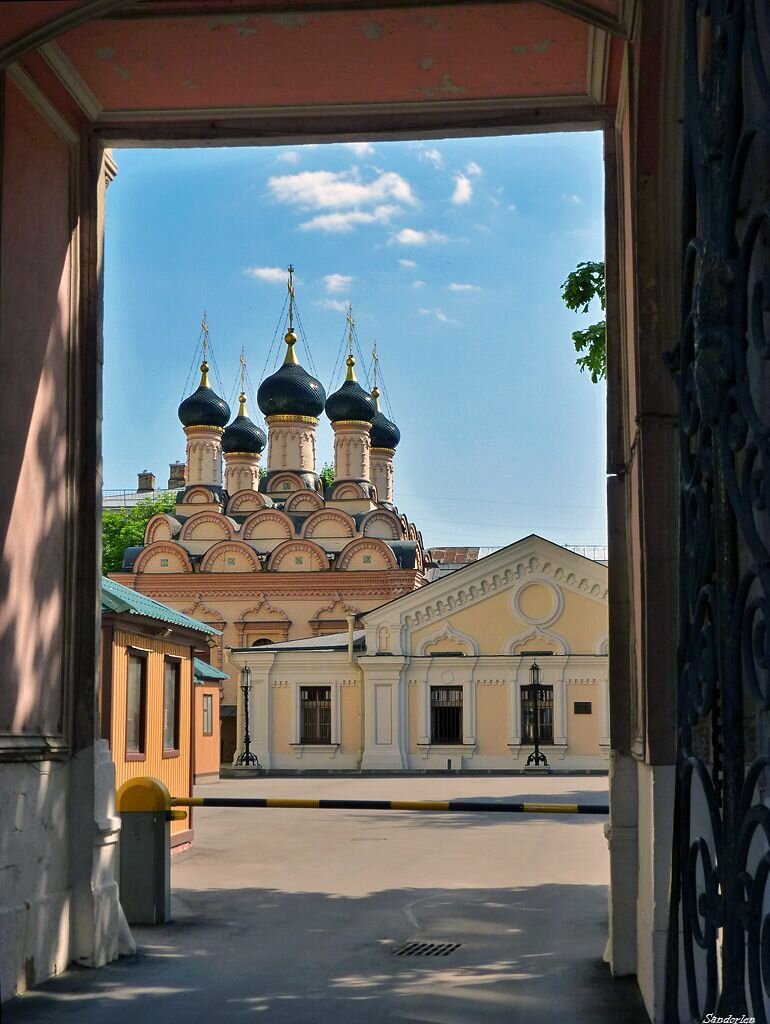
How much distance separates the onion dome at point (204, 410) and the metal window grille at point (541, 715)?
2329cm

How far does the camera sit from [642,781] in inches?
253

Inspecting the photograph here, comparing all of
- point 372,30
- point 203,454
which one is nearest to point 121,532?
point 203,454

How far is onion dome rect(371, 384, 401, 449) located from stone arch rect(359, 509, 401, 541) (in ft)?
26.1

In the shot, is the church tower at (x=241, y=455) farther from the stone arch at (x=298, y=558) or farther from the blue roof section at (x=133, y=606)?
the blue roof section at (x=133, y=606)

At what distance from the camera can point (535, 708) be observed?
1496 inches

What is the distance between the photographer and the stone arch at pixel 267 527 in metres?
51.6

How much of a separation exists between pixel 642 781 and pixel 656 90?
10.3ft

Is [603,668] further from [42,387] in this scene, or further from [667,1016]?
[667,1016]

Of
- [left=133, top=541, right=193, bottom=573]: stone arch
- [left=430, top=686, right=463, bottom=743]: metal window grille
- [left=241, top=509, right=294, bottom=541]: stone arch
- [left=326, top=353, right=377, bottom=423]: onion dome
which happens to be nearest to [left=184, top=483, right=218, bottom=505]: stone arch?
[left=241, top=509, right=294, bottom=541]: stone arch

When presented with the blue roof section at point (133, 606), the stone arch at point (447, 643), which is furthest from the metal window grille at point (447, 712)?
the blue roof section at point (133, 606)

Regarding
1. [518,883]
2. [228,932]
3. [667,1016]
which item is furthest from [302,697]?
[667,1016]

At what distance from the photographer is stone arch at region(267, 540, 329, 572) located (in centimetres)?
4878

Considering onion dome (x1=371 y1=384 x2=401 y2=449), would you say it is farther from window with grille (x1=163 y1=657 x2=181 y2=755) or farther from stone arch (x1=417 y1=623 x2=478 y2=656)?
window with grille (x1=163 y1=657 x2=181 y2=755)

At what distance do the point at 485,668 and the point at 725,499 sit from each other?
35.2 m
